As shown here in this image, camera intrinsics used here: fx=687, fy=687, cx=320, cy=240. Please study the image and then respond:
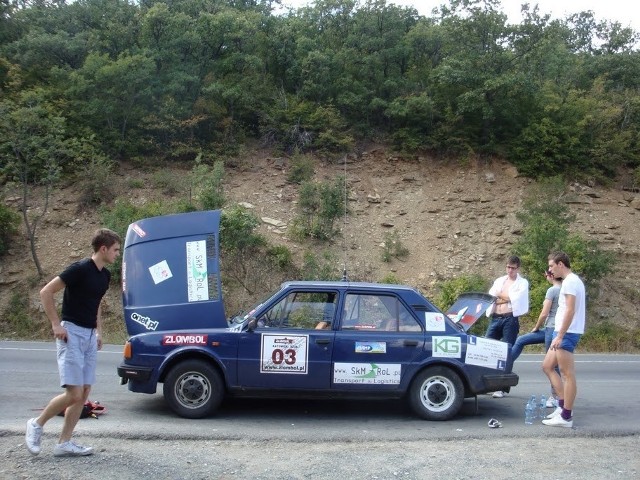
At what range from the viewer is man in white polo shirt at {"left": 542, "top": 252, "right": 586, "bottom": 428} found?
24.8 ft

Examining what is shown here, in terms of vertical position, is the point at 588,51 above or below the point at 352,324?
above

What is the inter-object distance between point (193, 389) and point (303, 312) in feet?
4.94

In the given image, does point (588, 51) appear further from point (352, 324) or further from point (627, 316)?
point (352, 324)

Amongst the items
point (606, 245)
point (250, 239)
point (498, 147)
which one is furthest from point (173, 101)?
point (606, 245)

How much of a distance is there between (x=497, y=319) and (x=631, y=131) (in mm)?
21010

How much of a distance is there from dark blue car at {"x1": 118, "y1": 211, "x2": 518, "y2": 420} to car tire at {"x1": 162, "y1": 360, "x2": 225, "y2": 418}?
11mm

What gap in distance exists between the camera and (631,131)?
27.2 meters

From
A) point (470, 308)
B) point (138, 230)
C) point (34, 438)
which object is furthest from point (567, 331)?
point (34, 438)

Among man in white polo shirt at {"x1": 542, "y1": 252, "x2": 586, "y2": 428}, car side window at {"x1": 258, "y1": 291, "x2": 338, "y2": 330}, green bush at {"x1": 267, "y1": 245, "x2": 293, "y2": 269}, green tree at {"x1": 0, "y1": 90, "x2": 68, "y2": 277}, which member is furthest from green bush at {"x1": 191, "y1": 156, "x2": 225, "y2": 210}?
man in white polo shirt at {"x1": 542, "y1": 252, "x2": 586, "y2": 428}

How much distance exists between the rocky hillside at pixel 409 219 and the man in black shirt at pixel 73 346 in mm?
12856

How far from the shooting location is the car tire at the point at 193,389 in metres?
7.64

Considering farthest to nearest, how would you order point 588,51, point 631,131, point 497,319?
point 588,51
point 631,131
point 497,319

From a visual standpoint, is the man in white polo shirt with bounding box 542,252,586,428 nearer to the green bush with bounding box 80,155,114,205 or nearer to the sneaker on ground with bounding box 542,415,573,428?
the sneaker on ground with bounding box 542,415,573,428

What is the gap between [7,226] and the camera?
20.8 metres
